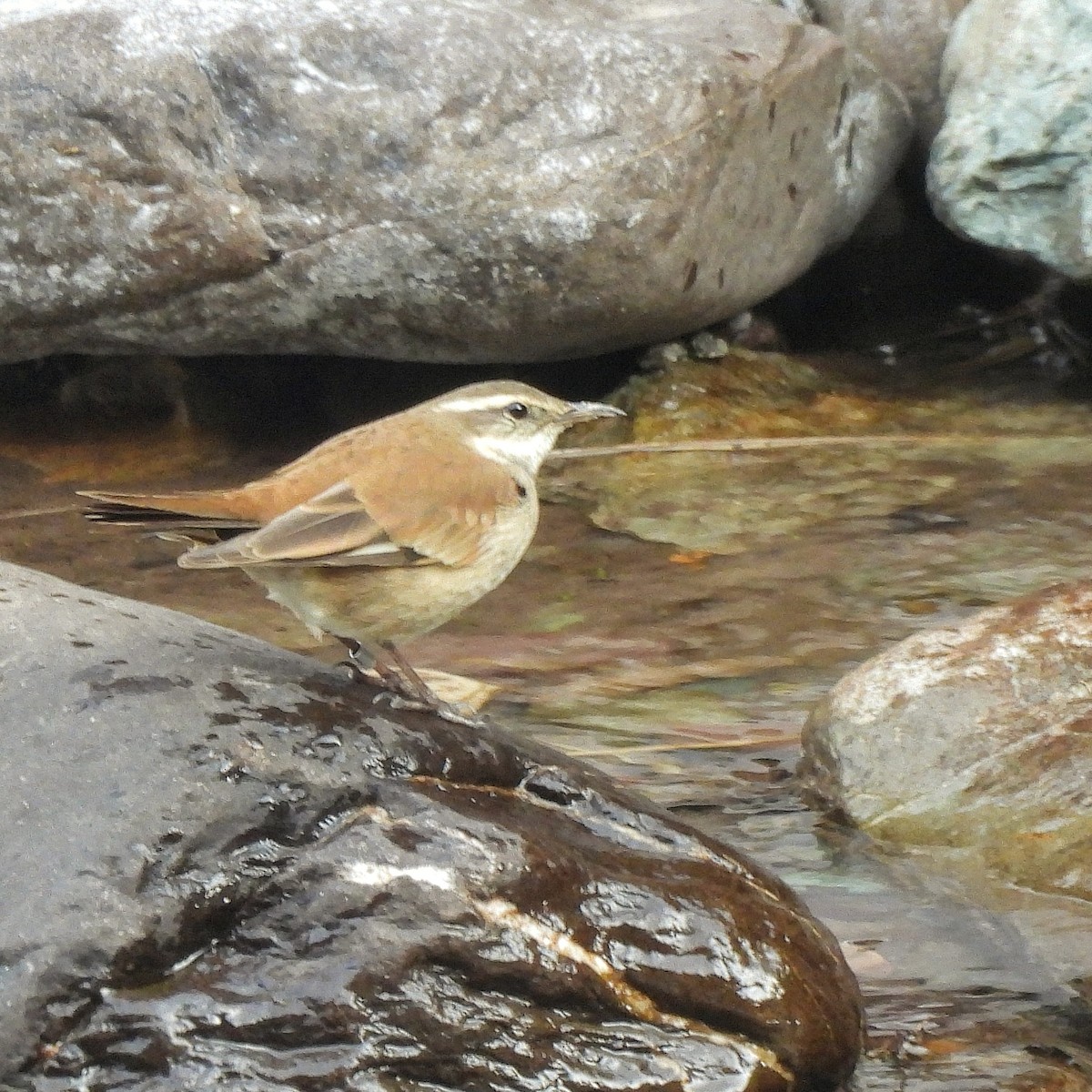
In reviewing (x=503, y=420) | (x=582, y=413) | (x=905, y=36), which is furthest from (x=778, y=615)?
(x=905, y=36)

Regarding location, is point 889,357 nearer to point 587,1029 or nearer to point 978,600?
point 978,600

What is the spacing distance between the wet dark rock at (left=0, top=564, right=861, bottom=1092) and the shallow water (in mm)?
615

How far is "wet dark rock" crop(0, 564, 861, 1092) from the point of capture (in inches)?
144

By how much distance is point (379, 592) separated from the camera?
4.56 meters

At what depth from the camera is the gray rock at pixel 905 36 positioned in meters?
11.1

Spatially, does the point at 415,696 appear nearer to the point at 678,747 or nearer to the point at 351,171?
the point at 678,747

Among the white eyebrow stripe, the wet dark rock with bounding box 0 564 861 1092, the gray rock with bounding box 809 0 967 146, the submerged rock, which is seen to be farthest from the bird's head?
the gray rock with bounding box 809 0 967 146

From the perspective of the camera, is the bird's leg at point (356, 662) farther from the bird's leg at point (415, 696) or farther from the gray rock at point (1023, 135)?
the gray rock at point (1023, 135)

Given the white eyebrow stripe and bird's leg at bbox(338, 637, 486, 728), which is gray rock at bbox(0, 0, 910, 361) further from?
bird's leg at bbox(338, 637, 486, 728)

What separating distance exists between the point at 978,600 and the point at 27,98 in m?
5.15

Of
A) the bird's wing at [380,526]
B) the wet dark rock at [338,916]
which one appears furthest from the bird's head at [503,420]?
the wet dark rock at [338,916]

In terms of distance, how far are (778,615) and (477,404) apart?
2.76 meters

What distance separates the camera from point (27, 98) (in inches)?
332

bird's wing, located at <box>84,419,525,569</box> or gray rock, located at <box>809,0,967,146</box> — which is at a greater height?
gray rock, located at <box>809,0,967,146</box>
